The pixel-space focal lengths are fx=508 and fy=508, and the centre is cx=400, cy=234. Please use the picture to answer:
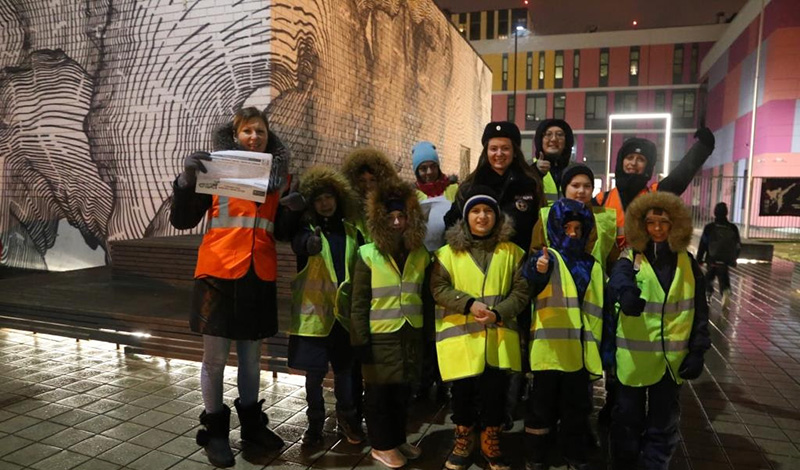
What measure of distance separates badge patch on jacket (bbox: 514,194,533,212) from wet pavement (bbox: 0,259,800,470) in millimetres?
1528

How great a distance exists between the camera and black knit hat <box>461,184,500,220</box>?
290cm

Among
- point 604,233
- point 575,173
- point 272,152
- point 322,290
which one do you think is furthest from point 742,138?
point 272,152

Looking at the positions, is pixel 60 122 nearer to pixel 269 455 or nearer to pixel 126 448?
pixel 126 448

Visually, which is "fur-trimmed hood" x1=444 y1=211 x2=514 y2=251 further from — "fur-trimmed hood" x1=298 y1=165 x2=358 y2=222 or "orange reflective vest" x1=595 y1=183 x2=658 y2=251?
"orange reflective vest" x1=595 y1=183 x2=658 y2=251

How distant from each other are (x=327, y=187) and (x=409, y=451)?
1699 millimetres

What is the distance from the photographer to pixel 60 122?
8.66 meters

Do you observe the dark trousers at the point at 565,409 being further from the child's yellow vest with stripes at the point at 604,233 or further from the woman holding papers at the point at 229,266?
the woman holding papers at the point at 229,266

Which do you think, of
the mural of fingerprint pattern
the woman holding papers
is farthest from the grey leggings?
the mural of fingerprint pattern

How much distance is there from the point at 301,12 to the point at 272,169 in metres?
5.19

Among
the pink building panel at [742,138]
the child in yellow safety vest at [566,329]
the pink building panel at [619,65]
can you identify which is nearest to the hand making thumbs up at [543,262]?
the child in yellow safety vest at [566,329]

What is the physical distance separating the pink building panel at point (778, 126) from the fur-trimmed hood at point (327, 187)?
21.3 m

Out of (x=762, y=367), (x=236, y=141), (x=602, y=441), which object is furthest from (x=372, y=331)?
(x=762, y=367)

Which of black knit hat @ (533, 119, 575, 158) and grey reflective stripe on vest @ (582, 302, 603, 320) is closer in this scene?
grey reflective stripe on vest @ (582, 302, 603, 320)

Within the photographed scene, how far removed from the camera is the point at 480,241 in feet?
9.64
